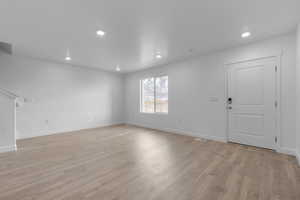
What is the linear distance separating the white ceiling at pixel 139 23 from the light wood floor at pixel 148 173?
259cm

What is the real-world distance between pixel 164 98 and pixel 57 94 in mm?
3969

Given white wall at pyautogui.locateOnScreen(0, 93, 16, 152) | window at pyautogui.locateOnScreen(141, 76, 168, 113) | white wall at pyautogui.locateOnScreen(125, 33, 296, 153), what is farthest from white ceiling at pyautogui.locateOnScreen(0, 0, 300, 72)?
window at pyautogui.locateOnScreen(141, 76, 168, 113)

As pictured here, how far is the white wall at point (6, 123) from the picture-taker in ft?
10.4

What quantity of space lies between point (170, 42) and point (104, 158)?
9.96 ft

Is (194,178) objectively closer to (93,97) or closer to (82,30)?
(82,30)

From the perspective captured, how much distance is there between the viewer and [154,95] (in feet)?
19.6

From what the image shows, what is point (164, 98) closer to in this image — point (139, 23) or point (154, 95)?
point (154, 95)

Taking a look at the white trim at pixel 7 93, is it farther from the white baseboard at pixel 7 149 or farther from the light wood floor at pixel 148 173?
the light wood floor at pixel 148 173

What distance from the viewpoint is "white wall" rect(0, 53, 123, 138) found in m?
4.31

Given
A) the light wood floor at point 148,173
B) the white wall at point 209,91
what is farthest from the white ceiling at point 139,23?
the light wood floor at point 148,173

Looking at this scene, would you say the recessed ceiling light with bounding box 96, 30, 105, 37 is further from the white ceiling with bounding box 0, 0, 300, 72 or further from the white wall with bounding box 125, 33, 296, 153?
the white wall with bounding box 125, 33, 296, 153

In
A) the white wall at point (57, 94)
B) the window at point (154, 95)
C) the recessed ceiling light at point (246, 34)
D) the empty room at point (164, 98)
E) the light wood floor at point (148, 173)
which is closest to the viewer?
the light wood floor at point (148, 173)

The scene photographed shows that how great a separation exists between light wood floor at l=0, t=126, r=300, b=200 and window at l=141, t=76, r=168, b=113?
233cm

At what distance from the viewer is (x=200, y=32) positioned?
2.90 meters
